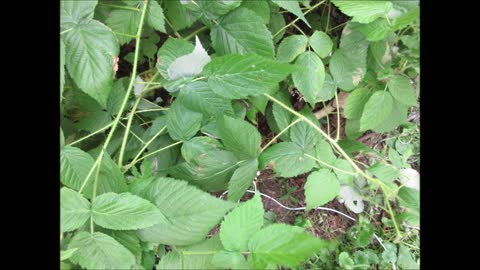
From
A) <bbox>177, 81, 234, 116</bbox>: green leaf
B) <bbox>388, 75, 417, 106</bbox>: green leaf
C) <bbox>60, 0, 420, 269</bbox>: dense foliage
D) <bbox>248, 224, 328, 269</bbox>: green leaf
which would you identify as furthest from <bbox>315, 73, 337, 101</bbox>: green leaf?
<bbox>248, 224, 328, 269</bbox>: green leaf

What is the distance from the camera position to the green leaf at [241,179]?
2.28 feet

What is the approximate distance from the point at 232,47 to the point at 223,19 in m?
0.05

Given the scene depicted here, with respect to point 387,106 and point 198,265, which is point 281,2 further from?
point 198,265

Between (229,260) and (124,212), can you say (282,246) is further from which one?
(124,212)

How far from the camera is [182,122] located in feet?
2.35

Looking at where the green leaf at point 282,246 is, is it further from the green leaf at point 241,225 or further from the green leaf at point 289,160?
the green leaf at point 289,160

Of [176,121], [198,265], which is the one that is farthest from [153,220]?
[176,121]

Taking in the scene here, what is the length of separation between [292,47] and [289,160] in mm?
212

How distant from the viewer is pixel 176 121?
2.37 ft

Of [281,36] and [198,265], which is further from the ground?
[281,36]

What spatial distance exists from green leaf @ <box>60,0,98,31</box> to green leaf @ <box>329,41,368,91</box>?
17.7 inches

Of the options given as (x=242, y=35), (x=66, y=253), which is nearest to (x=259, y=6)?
(x=242, y=35)

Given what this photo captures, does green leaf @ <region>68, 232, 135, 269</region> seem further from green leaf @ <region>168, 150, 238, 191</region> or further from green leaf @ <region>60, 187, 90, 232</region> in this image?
green leaf @ <region>168, 150, 238, 191</region>

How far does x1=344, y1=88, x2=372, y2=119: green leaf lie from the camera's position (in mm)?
786
